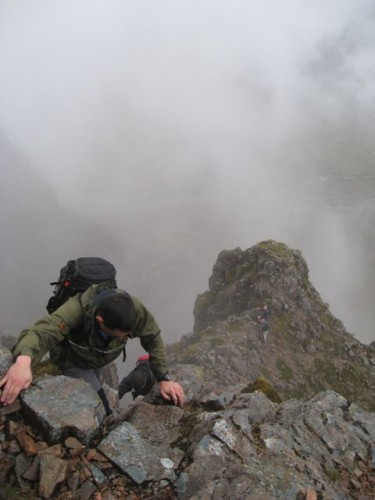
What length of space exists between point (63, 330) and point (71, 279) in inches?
69.7

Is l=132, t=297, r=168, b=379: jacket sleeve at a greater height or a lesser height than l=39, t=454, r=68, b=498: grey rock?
greater

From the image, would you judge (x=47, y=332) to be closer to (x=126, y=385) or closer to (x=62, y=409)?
(x=62, y=409)

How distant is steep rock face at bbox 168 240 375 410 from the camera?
39000 mm

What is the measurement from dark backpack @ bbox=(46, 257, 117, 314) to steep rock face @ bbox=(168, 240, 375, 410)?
2589 centimetres

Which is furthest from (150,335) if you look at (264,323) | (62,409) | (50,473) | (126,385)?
(264,323)

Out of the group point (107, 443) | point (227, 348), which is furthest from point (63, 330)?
point (227, 348)

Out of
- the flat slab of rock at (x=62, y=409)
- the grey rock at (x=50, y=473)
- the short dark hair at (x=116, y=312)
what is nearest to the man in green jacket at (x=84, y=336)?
the short dark hair at (x=116, y=312)

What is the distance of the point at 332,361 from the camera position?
43.1 meters

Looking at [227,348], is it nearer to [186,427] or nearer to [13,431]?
[186,427]

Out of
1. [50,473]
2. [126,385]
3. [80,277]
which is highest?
[80,277]

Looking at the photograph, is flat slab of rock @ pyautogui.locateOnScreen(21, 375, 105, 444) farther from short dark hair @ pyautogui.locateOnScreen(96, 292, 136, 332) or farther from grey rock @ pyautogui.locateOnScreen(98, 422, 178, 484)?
short dark hair @ pyautogui.locateOnScreen(96, 292, 136, 332)

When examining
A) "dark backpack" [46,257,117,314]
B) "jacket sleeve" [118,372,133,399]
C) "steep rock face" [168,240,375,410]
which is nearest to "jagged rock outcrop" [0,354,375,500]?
"jacket sleeve" [118,372,133,399]

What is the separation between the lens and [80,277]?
31.5ft

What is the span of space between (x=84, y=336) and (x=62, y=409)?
1661mm
